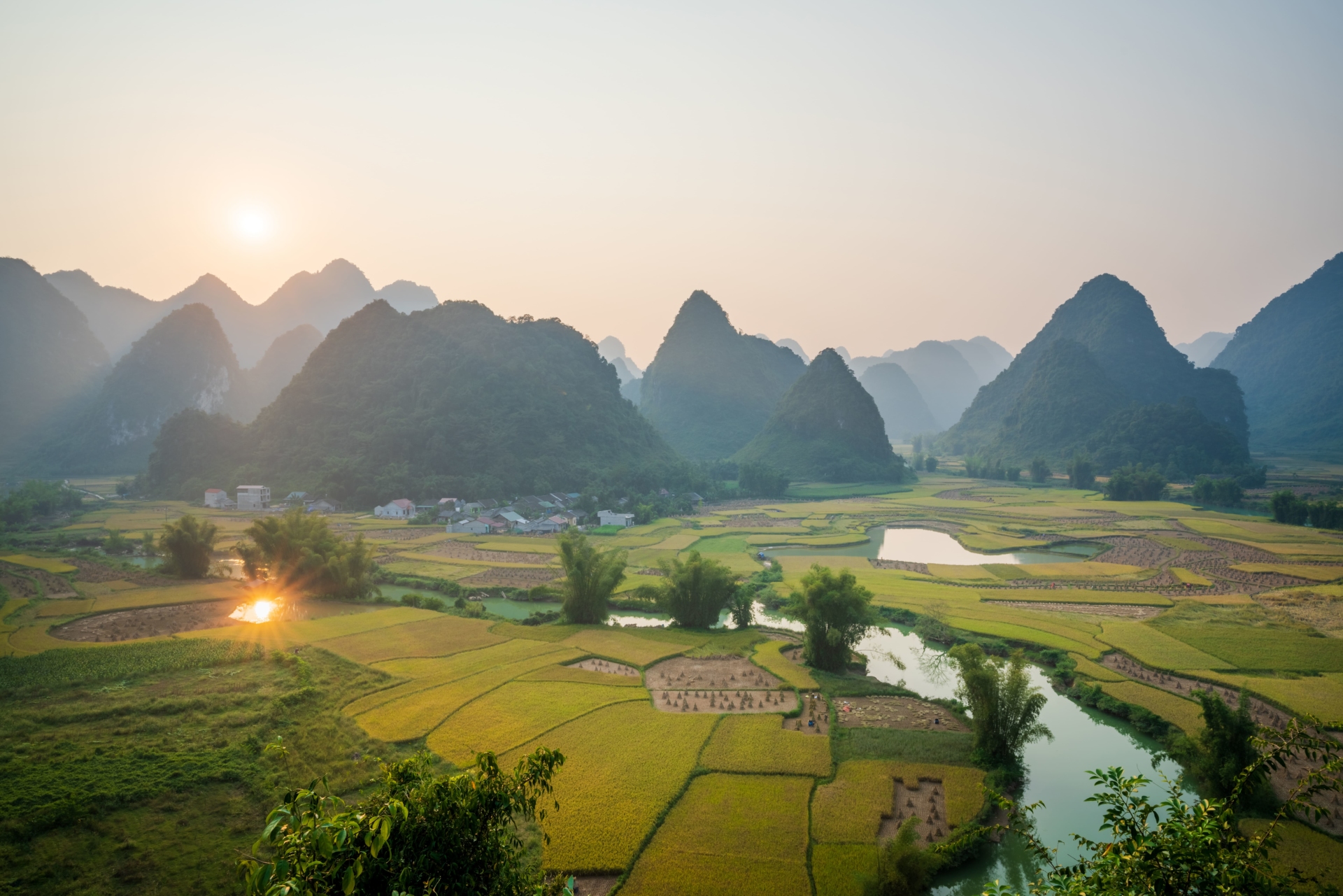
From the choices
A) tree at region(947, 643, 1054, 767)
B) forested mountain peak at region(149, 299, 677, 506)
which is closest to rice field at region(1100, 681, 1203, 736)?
tree at region(947, 643, 1054, 767)

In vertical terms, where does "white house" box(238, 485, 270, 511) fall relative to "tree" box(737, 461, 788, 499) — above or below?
above

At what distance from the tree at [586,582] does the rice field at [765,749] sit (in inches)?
338

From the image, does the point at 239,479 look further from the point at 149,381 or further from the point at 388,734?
the point at 388,734

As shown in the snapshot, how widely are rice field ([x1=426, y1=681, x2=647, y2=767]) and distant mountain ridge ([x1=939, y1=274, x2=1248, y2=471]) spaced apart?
71935mm

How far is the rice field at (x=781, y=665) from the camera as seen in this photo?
16.9 meters

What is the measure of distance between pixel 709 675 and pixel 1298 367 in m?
138

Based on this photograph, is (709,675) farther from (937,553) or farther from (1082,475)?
(1082,475)

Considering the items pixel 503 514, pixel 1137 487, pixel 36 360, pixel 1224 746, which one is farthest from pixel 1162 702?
pixel 36 360

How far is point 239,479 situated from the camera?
178 feet

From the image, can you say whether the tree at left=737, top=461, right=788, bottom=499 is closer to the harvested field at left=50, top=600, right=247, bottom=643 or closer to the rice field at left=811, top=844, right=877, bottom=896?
the harvested field at left=50, top=600, right=247, bottom=643

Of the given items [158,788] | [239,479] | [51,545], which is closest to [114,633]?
[158,788]

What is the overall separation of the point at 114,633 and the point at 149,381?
76110mm

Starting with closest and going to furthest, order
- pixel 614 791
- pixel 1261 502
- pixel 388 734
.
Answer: pixel 614 791
pixel 388 734
pixel 1261 502

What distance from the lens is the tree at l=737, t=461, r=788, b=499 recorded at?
210 ft
